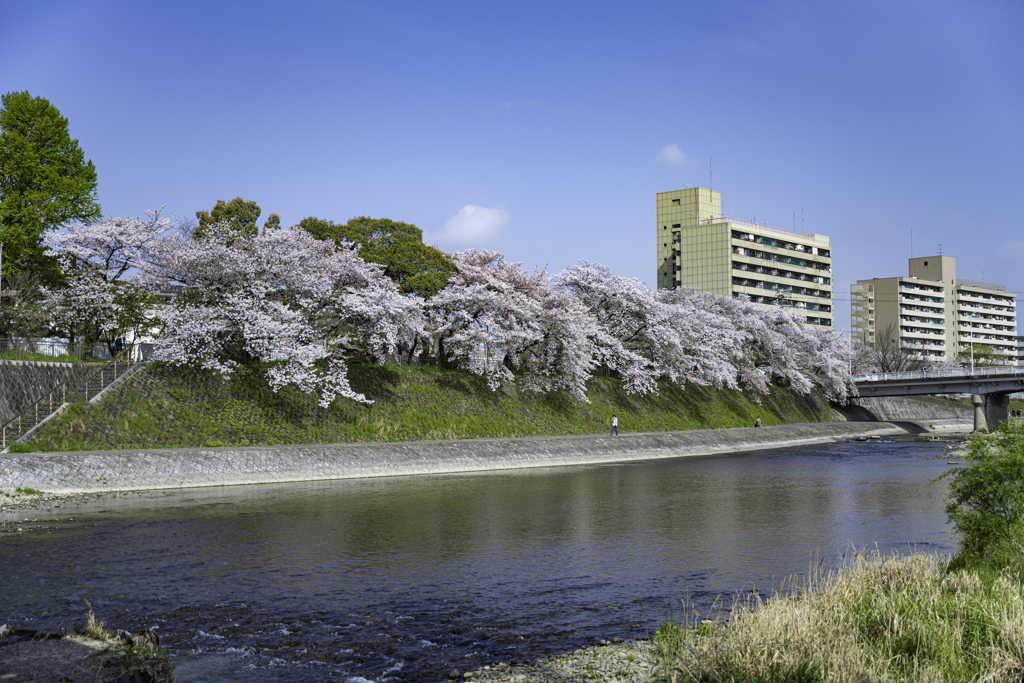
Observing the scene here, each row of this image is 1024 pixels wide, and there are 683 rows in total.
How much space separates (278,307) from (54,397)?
1146 centimetres

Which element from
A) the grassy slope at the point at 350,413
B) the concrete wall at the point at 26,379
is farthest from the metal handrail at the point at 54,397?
the grassy slope at the point at 350,413

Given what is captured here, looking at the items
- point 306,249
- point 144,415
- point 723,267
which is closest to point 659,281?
point 723,267

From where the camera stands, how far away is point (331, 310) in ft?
150

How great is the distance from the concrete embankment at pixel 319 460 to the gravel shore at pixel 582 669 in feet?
79.8

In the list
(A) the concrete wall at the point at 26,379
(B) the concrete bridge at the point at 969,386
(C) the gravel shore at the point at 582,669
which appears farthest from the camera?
(B) the concrete bridge at the point at 969,386

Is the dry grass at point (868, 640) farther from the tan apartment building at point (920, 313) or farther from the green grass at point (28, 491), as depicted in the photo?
the tan apartment building at point (920, 313)

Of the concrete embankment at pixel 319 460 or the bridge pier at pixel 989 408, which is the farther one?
the bridge pier at pixel 989 408

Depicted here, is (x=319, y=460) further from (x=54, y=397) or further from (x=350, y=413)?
(x=54, y=397)

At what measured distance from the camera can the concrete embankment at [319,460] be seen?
2922cm

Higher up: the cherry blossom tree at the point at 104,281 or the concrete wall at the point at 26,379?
the cherry blossom tree at the point at 104,281

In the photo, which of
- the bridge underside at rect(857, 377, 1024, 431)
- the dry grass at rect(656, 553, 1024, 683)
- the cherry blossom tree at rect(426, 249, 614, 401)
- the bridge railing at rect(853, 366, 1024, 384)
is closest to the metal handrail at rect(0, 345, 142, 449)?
the cherry blossom tree at rect(426, 249, 614, 401)

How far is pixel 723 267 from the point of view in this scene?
135000mm

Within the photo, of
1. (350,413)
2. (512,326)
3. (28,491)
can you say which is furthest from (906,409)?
(28,491)

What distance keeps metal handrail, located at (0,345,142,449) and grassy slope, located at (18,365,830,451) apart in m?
0.91
